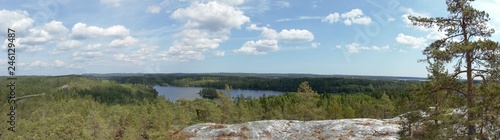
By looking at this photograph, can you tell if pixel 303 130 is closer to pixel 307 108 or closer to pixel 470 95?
pixel 470 95

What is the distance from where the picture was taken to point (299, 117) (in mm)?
61562

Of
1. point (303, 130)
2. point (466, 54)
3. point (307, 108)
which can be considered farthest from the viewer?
point (307, 108)

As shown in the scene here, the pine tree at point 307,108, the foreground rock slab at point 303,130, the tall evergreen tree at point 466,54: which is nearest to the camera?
the tall evergreen tree at point 466,54

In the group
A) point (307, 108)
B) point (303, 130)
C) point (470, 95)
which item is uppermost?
point (470, 95)

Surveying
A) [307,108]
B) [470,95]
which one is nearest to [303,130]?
[470,95]

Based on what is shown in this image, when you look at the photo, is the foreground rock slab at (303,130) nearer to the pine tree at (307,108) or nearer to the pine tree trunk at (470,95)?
the pine tree trunk at (470,95)

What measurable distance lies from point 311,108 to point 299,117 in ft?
9.88

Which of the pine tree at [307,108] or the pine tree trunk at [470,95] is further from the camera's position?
the pine tree at [307,108]

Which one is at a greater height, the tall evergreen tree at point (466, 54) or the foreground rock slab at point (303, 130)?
the tall evergreen tree at point (466, 54)

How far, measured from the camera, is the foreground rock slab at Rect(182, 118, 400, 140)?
93.3 feet

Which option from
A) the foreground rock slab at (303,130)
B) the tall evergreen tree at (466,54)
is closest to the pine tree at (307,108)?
the foreground rock slab at (303,130)

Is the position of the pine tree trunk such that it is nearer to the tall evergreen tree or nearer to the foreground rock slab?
the tall evergreen tree

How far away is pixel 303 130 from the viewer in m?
31.6

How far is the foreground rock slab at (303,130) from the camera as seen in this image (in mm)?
28425
